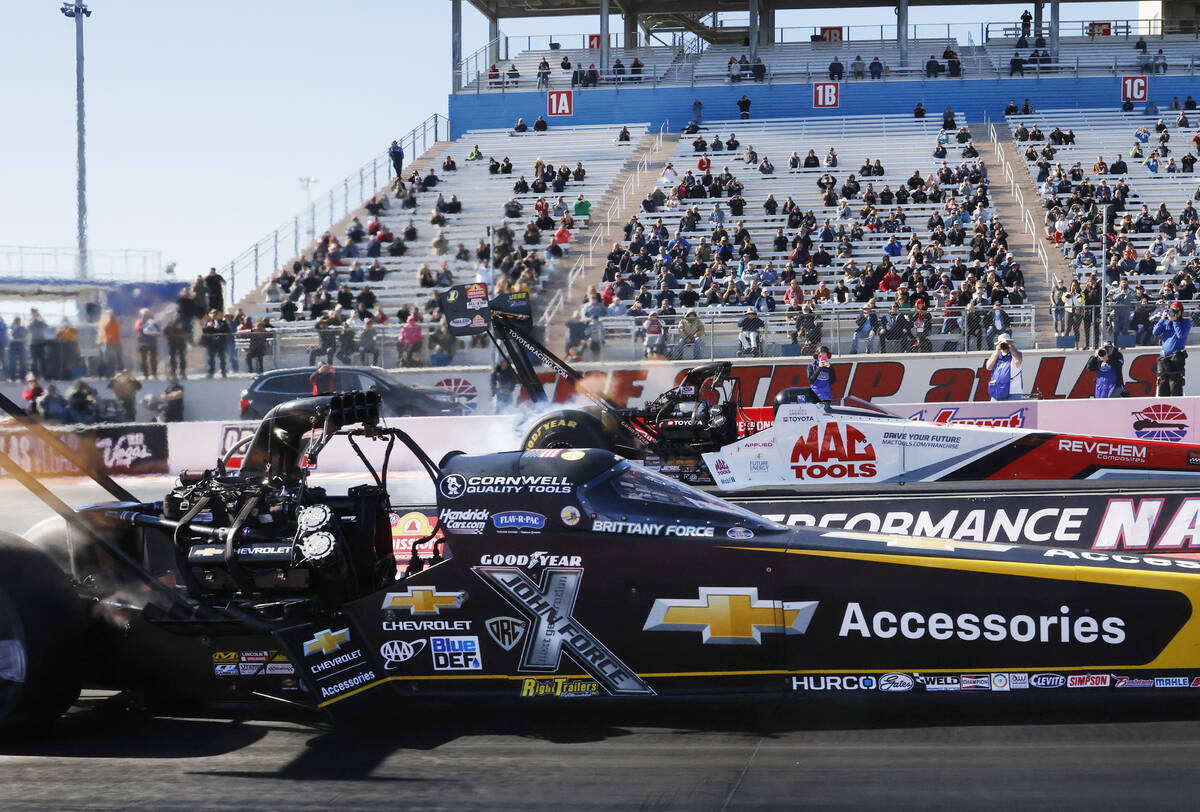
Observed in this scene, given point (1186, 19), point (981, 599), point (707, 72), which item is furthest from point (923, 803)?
point (1186, 19)

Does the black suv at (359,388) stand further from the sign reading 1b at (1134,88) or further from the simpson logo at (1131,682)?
the sign reading 1b at (1134,88)

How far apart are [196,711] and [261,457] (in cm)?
137

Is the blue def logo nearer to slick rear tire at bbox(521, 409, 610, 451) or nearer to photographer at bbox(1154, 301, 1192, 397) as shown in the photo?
slick rear tire at bbox(521, 409, 610, 451)

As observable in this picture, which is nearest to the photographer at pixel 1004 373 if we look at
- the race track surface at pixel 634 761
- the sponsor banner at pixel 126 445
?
the sponsor banner at pixel 126 445

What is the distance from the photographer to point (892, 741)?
5.54 m

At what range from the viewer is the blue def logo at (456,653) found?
6.05m

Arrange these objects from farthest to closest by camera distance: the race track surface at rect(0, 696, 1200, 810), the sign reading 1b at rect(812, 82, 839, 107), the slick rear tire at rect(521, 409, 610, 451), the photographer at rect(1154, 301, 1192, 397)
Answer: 1. the sign reading 1b at rect(812, 82, 839, 107)
2. the photographer at rect(1154, 301, 1192, 397)
3. the slick rear tire at rect(521, 409, 610, 451)
4. the race track surface at rect(0, 696, 1200, 810)

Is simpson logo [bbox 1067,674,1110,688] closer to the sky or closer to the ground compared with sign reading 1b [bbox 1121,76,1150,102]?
closer to the ground

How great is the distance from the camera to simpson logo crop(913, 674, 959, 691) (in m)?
5.57

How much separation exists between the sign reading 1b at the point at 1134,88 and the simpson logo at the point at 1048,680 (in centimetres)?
3740

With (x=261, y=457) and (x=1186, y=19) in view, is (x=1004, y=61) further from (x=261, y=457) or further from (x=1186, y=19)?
(x=261, y=457)

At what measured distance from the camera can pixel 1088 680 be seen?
18.0 feet

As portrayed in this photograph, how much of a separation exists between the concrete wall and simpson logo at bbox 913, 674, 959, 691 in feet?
117

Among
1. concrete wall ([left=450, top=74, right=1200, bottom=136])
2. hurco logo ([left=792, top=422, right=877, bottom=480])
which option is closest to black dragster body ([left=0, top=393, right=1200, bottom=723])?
hurco logo ([left=792, top=422, right=877, bottom=480])
